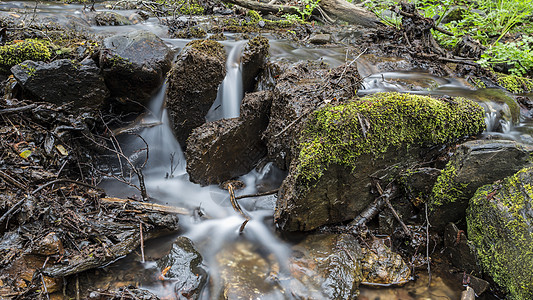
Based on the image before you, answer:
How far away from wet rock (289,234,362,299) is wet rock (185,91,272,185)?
1763 millimetres

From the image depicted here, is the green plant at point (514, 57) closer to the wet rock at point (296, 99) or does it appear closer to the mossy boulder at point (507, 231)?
the wet rock at point (296, 99)

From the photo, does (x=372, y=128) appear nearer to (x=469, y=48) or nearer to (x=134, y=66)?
(x=134, y=66)

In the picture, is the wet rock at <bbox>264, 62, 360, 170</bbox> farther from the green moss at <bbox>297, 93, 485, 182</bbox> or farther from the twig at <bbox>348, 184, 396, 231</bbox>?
the twig at <bbox>348, 184, 396, 231</bbox>

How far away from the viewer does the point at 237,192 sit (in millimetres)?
4531

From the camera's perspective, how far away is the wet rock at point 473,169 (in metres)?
3.19

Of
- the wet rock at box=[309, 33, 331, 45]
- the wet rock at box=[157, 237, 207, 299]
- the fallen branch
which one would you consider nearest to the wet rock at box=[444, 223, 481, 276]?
the wet rock at box=[157, 237, 207, 299]

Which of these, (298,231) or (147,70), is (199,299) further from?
(147,70)

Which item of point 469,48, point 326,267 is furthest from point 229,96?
point 469,48

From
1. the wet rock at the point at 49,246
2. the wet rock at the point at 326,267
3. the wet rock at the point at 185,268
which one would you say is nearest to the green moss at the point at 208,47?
the wet rock at the point at 185,268

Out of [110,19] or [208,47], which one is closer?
[208,47]

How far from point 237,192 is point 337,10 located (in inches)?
320

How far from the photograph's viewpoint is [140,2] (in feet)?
30.7

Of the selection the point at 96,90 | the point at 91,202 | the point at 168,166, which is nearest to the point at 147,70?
the point at 96,90

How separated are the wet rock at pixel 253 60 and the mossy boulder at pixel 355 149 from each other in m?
2.50
